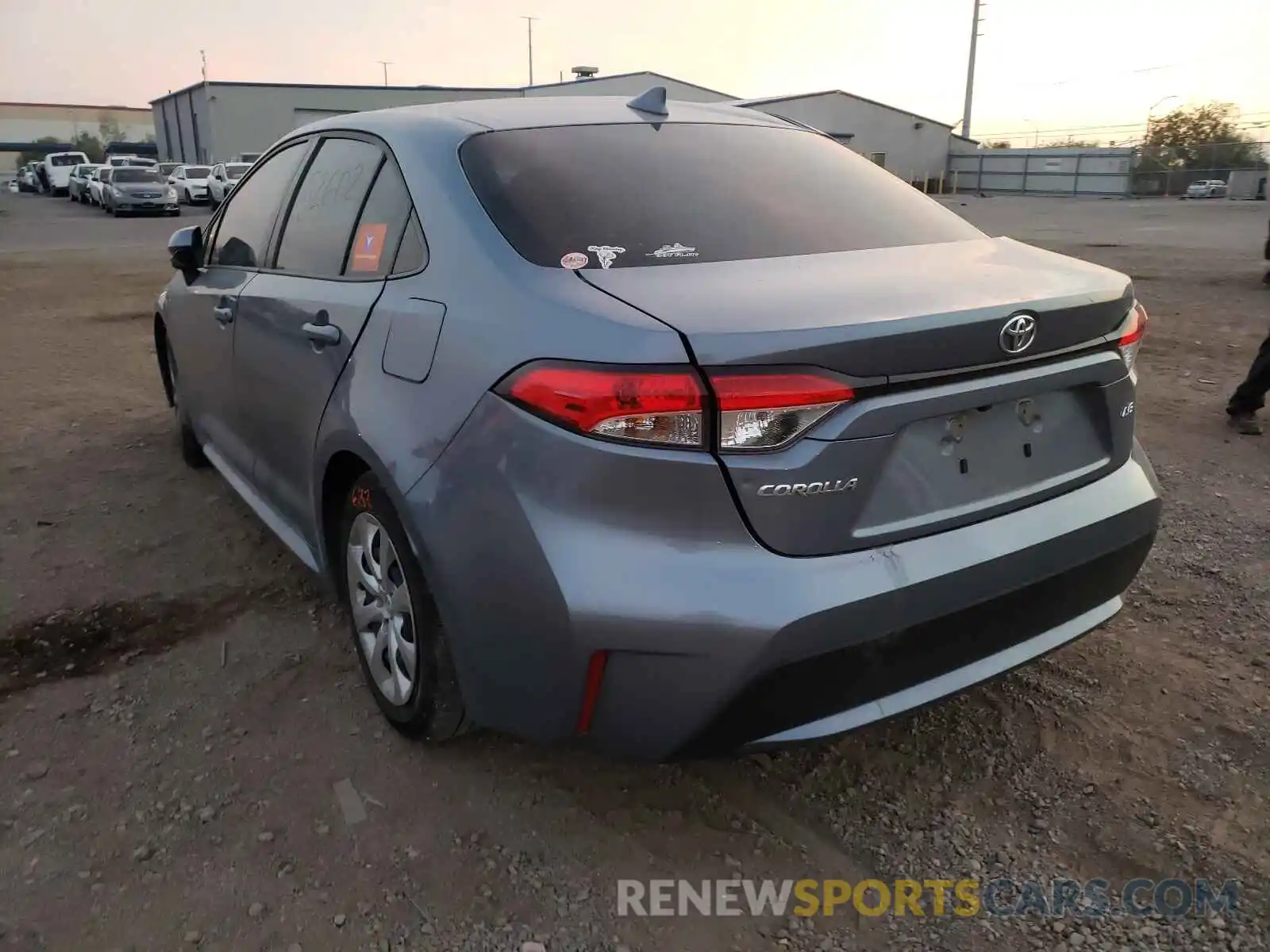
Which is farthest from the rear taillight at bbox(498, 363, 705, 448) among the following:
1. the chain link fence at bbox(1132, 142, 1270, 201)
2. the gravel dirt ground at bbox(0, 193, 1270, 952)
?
the chain link fence at bbox(1132, 142, 1270, 201)

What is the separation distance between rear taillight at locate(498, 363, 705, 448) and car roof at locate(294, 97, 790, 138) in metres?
1.14

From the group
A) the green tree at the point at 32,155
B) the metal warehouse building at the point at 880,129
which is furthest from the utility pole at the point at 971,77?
the green tree at the point at 32,155

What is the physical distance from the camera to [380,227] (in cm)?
266

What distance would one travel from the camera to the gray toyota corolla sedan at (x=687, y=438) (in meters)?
1.85

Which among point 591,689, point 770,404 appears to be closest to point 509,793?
point 591,689

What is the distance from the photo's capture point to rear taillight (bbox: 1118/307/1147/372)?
7.77ft

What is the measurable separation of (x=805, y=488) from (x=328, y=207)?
1.94 meters

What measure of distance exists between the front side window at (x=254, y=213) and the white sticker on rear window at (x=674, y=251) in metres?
1.70

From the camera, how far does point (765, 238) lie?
8.05ft

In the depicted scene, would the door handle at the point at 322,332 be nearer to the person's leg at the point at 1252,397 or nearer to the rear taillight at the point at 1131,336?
the rear taillight at the point at 1131,336

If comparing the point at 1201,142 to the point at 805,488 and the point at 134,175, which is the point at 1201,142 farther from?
the point at 805,488

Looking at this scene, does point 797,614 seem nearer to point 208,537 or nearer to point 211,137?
point 208,537

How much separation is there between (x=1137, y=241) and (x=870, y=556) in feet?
60.4

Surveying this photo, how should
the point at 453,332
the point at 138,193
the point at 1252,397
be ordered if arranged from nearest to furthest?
the point at 453,332 < the point at 1252,397 < the point at 138,193
